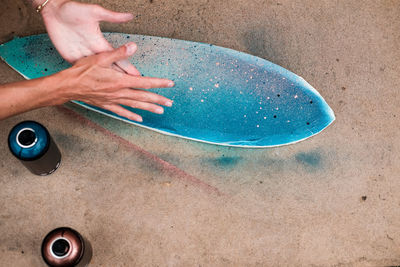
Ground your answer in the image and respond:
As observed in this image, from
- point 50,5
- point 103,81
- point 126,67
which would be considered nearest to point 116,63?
point 126,67

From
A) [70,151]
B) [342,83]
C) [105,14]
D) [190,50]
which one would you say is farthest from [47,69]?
[342,83]

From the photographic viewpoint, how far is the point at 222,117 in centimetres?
144

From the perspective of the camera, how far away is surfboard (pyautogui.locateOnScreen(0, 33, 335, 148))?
1419mm

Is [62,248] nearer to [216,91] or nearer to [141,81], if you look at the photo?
[141,81]

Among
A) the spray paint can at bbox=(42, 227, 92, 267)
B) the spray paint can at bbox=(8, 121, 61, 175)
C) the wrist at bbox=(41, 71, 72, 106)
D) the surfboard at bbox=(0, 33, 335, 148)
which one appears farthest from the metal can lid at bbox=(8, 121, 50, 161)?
the surfboard at bbox=(0, 33, 335, 148)

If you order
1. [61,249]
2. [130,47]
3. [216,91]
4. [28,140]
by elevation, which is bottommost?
[61,249]

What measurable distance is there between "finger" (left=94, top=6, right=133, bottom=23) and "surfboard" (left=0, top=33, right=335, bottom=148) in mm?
393

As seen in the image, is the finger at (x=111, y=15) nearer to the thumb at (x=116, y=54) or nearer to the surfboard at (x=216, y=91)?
the thumb at (x=116, y=54)

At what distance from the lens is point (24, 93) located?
39.8 inches

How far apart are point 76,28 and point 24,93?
31 centimetres

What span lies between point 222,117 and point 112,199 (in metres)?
0.64

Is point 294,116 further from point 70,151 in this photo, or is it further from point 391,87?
point 70,151

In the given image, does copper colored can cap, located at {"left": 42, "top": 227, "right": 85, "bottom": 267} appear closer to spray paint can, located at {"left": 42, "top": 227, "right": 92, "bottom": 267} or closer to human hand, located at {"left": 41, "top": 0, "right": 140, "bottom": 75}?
spray paint can, located at {"left": 42, "top": 227, "right": 92, "bottom": 267}

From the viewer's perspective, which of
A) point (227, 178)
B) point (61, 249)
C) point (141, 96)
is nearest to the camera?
point (61, 249)
